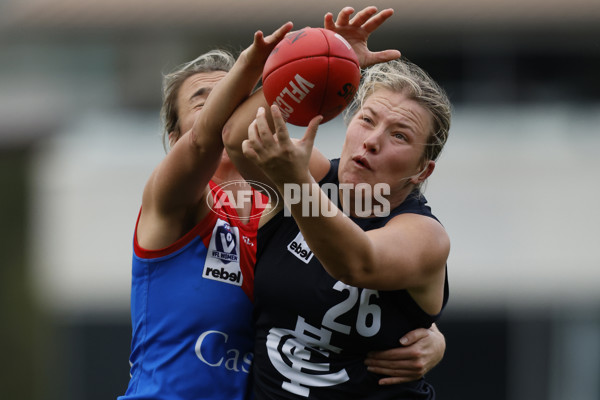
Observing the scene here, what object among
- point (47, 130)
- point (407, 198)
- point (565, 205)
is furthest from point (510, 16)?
point (407, 198)

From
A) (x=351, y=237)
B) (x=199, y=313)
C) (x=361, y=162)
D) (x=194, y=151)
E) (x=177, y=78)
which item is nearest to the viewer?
(x=351, y=237)

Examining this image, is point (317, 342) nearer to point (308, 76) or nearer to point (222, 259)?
point (222, 259)

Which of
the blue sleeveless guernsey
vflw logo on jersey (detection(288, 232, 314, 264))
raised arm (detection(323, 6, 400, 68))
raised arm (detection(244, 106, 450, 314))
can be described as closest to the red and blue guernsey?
the blue sleeveless guernsey

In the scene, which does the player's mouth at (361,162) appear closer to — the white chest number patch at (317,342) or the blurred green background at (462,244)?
the white chest number patch at (317,342)

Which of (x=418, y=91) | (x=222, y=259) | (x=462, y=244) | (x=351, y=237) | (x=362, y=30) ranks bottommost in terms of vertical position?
(x=462, y=244)

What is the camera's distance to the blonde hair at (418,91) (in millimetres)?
3746

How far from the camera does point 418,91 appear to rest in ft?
12.3

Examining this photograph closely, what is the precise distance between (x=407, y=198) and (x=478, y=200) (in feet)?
27.7

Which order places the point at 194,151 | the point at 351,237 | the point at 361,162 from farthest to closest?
the point at 361,162 < the point at 194,151 < the point at 351,237

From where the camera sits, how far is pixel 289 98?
3.18m

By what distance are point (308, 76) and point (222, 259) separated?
1087mm

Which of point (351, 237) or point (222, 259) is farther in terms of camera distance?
point (222, 259)

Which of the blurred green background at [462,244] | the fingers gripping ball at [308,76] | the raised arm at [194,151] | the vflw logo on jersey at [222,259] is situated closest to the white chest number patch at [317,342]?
the vflw logo on jersey at [222,259]

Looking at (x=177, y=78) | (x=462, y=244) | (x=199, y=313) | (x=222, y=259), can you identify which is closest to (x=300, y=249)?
(x=222, y=259)
